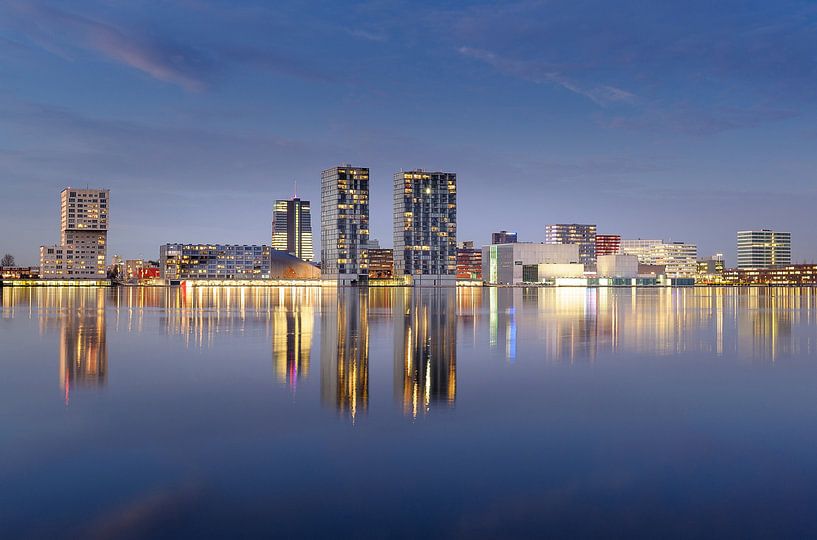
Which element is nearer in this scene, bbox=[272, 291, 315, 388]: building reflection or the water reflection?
the water reflection

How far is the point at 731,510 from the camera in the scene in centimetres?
1033

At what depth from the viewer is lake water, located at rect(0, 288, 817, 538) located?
32.8 feet

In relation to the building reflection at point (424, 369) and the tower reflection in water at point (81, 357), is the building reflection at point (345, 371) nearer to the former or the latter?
the building reflection at point (424, 369)

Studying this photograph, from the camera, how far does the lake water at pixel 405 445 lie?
32.8 ft

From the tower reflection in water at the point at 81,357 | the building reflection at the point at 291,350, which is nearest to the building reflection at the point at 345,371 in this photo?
the building reflection at the point at 291,350

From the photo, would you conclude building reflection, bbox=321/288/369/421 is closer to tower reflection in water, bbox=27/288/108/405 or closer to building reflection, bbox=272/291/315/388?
building reflection, bbox=272/291/315/388

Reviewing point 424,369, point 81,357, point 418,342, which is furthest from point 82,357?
point 418,342

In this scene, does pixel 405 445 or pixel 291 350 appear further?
pixel 291 350

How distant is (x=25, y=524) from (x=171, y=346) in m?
25.1

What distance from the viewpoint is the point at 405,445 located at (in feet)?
45.5

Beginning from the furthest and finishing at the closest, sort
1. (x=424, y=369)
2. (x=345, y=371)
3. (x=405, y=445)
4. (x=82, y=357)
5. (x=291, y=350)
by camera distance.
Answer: (x=291, y=350) → (x=82, y=357) → (x=424, y=369) → (x=345, y=371) → (x=405, y=445)

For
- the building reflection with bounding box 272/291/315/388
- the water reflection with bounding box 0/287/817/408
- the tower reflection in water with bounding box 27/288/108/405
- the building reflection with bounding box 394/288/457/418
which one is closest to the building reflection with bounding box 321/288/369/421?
the water reflection with bounding box 0/287/817/408

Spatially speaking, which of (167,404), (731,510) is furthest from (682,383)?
(167,404)

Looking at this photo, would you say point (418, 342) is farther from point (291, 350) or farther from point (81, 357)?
point (81, 357)
